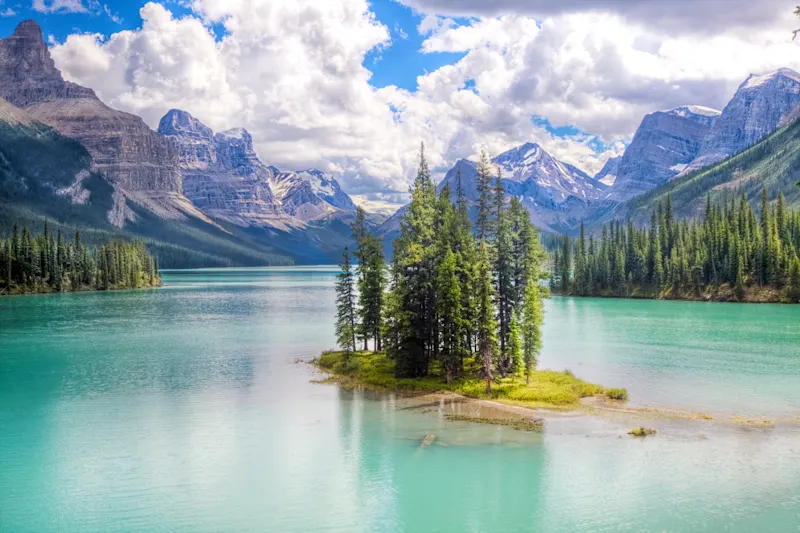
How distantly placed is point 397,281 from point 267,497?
30.6 metres

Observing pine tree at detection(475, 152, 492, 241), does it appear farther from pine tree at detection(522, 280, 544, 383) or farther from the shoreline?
the shoreline

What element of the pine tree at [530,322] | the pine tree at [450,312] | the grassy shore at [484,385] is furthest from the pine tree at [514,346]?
the pine tree at [450,312]

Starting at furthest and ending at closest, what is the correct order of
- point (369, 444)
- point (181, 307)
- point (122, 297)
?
1. point (122, 297)
2. point (181, 307)
3. point (369, 444)

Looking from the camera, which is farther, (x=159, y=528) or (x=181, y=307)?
(x=181, y=307)

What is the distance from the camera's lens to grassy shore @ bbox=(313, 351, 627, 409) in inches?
2138

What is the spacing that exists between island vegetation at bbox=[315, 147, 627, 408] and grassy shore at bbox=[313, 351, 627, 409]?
0.10 meters

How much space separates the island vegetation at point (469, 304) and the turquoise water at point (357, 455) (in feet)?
19.2

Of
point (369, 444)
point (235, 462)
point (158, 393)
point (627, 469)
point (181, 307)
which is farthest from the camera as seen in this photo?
point (181, 307)

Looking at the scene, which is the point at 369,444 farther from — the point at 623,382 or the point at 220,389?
the point at 623,382

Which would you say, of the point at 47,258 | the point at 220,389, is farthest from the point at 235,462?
the point at 47,258

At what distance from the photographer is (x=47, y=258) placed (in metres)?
198

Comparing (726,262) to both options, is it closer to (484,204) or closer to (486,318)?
(484,204)

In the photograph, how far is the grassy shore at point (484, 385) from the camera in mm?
54312

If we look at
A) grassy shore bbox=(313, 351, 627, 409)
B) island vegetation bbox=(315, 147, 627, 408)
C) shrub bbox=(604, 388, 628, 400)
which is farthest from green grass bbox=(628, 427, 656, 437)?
shrub bbox=(604, 388, 628, 400)
